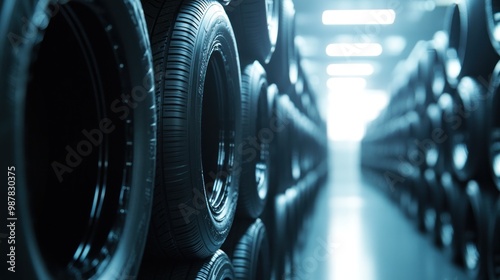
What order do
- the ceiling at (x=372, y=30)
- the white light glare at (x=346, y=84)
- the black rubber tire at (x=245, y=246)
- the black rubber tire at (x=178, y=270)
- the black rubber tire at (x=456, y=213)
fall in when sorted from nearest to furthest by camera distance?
the black rubber tire at (x=178, y=270) < the black rubber tire at (x=245, y=246) < the black rubber tire at (x=456, y=213) < the ceiling at (x=372, y=30) < the white light glare at (x=346, y=84)

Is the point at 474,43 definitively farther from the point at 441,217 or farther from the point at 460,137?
the point at 441,217

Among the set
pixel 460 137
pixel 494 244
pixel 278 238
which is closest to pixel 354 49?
pixel 460 137

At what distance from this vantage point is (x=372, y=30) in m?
7.01

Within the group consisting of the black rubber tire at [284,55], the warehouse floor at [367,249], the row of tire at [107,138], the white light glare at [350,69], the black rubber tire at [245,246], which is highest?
the white light glare at [350,69]

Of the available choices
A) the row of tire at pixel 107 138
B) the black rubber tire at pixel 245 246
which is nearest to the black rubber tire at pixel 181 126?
the row of tire at pixel 107 138

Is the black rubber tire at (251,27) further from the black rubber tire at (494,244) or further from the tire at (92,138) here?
the black rubber tire at (494,244)

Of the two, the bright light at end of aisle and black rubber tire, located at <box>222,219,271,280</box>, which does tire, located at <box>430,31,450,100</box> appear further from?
the bright light at end of aisle

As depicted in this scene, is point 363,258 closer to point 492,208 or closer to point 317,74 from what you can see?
point 492,208

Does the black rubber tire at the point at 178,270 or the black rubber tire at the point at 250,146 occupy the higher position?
the black rubber tire at the point at 250,146

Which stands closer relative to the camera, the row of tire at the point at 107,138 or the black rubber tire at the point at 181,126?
the row of tire at the point at 107,138

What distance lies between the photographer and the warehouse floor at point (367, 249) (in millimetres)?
3864

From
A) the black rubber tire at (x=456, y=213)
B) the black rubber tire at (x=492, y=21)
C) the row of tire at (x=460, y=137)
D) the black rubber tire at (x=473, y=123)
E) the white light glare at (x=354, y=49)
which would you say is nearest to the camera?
the black rubber tire at (x=492, y=21)

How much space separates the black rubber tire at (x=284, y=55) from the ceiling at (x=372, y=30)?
0.74 metres

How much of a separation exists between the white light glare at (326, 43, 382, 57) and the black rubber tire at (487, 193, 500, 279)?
5.23 meters
